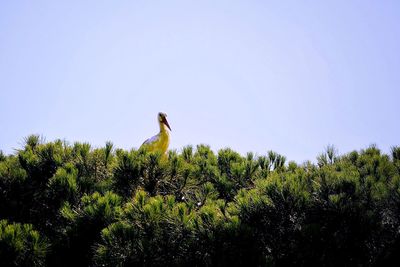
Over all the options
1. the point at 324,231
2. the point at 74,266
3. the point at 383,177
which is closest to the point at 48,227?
the point at 74,266

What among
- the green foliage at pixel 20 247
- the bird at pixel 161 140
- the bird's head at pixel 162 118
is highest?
the bird's head at pixel 162 118

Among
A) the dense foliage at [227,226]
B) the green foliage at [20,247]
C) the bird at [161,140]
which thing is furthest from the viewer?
the bird at [161,140]

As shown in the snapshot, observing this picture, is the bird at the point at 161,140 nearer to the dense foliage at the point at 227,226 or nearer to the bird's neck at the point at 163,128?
the bird's neck at the point at 163,128

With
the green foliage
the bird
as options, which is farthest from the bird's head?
the green foliage

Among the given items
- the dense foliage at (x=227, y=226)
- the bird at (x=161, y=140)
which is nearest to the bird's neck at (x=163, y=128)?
the bird at (x=161, y=140)

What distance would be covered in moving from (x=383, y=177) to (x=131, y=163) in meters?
3.30

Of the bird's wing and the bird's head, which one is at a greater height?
the bird's head

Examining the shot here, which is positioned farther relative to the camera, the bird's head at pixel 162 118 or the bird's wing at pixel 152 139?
the bird's head at pixel 162 118

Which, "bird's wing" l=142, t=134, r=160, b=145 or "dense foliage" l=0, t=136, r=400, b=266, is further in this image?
"bird's wing" l=142, t=134, r=160, b=145

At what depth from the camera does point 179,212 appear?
5.59 m

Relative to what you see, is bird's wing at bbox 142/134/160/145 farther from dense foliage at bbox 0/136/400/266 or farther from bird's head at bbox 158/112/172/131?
dense foliage at bbox 0/136/400/266

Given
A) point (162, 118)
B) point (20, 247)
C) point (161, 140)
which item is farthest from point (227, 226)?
point (162, 118)

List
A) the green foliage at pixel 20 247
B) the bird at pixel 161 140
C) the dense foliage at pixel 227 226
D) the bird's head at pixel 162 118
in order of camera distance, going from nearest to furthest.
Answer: the dense foliage at pixel 227 226 < the green foliage at pixel 20 247 < the bird at pixel 161 140 < the bird's head at pixel 162 118

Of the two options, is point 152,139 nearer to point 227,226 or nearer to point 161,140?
point 161,140
